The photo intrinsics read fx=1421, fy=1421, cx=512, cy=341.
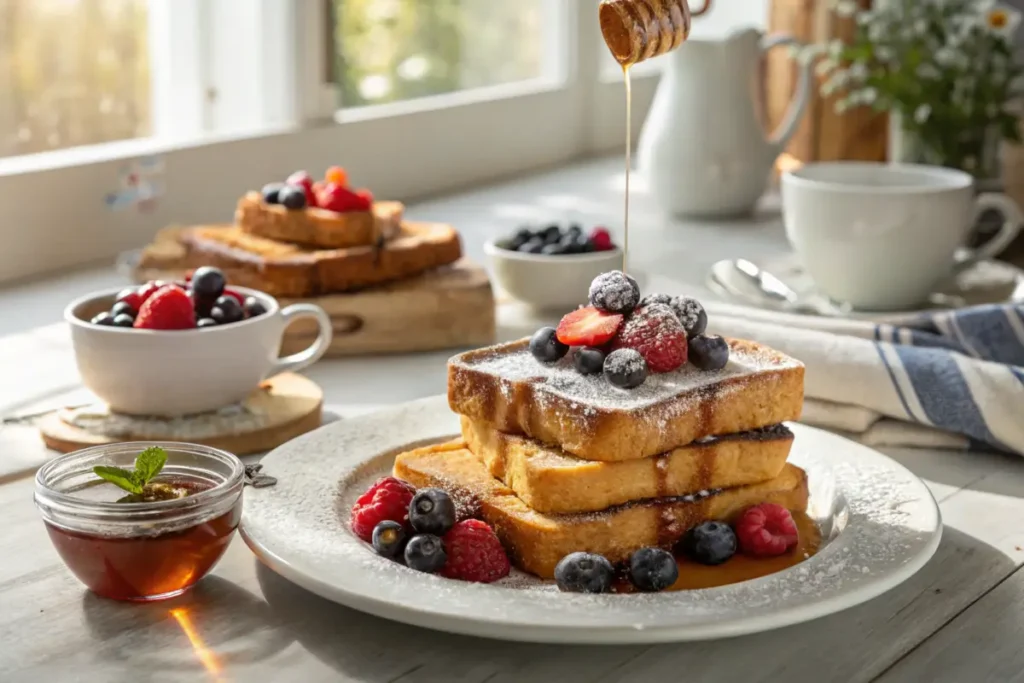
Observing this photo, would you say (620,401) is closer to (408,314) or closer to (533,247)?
(408,314)

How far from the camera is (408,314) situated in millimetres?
1714

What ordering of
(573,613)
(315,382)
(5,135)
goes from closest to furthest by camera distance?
1. (573,613)
2. (315,382)
3. (5,135)

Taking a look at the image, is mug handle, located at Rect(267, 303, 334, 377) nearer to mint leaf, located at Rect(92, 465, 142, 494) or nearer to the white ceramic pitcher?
mint leaf, located at Rect(92, 465, 142, 494)

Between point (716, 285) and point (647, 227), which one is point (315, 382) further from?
point (647, 227)

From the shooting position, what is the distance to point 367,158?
2.60m

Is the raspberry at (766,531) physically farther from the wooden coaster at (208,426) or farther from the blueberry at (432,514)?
the wooden coaster at (208,426)

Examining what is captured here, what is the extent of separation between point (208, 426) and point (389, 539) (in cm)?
39

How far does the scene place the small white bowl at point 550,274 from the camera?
1.79 m

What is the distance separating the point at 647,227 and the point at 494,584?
4.97 feet

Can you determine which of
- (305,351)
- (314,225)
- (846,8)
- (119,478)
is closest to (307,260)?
(314,225)

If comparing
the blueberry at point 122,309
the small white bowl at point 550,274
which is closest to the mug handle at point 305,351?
the blueberry at point 122,309

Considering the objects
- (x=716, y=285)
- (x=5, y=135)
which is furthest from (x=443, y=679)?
(x=5, y=135)

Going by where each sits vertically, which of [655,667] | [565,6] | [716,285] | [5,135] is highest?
[565,6]

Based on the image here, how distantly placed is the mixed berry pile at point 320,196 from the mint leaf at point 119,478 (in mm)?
778
